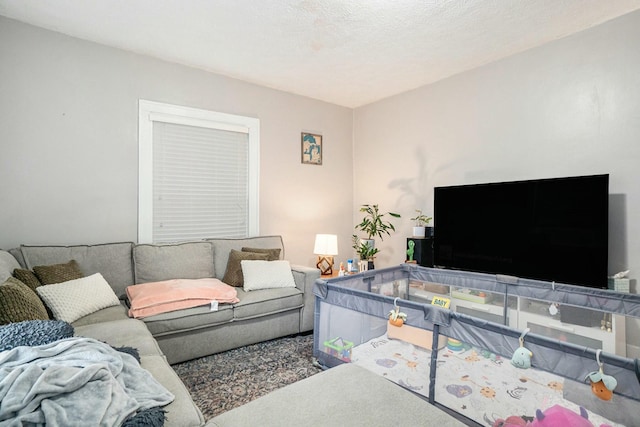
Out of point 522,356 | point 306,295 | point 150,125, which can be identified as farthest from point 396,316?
point 150,125

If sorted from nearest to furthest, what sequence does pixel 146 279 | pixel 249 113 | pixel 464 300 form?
pixel 464 300, pixel 146 279, pixel 249 113

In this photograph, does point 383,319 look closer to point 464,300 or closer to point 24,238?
point 464,300

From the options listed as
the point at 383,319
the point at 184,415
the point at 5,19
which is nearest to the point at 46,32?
the point at 5,19

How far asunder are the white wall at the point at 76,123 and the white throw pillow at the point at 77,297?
745 mm

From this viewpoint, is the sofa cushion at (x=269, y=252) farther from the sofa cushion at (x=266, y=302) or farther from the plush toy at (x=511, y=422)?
the plush toy at (x=511, y=422)

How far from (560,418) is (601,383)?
8.1 inches

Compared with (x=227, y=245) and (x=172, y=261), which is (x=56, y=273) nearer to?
(x=172, y=261)

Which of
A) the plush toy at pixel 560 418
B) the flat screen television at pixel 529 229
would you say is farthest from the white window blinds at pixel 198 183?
the plush toy at pixel 560 418

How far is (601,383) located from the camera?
121cm

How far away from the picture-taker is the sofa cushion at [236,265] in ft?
10.2

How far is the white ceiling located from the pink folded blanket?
80.6 inches

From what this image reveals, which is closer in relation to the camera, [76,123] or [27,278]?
[27,278]

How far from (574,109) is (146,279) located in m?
3.81

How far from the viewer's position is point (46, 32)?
2717mm
